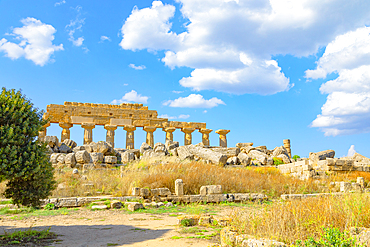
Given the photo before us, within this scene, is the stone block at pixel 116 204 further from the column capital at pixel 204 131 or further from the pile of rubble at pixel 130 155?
the column capital at pixel 204 131

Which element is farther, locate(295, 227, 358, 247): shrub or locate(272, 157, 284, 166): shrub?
locate(272, 157, 284, 166): shrub

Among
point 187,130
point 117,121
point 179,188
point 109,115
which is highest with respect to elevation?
point 109,115

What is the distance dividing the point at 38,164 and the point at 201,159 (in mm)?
13023

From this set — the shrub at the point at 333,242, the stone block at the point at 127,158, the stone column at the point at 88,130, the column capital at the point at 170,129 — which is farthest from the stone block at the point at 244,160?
the stone column at the point at 88,130

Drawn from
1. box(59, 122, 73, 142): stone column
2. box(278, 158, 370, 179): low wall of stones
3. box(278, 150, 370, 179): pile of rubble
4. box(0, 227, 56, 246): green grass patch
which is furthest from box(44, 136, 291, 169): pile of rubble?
box(0, 227, 56, 246): green grass patch

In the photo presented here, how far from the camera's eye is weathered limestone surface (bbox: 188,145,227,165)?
1731cm

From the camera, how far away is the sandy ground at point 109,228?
559 cm

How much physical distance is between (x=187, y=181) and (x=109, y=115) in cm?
2184

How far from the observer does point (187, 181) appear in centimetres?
1198

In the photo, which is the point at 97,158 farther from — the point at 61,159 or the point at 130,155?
the point at 130,155

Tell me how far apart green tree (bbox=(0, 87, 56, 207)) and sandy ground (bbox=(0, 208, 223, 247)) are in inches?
46.3

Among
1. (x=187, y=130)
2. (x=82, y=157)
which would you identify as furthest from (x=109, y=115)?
(x=82, y=157)

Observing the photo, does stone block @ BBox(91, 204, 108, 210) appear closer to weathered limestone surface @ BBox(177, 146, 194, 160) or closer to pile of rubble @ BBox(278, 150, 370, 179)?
weathered limestone surface @ BBox(177, 146, 194, 160)

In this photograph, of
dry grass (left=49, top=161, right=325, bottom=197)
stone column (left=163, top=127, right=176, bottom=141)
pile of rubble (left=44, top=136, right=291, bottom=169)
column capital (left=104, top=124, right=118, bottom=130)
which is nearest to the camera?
dry grass (left=49, top=161, right=325, bottom=197)
